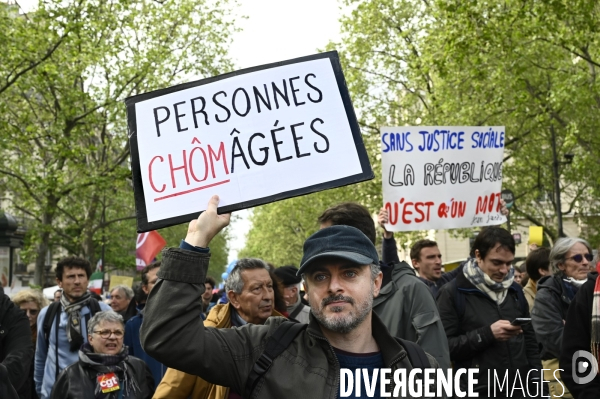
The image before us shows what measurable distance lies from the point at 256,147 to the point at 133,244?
53.8 meters

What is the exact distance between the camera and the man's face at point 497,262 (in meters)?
6.42

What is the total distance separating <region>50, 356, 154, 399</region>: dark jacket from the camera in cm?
673

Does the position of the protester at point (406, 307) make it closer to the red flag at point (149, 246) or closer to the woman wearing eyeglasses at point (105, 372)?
the woman wearing eyeglasses at point (105, 372)

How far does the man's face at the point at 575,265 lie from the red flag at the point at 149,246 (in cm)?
1874

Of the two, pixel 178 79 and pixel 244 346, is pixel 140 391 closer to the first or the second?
Result: pixel 244 346

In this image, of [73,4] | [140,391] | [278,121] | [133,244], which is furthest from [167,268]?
[133,244]

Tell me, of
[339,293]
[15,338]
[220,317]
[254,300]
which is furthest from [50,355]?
[339,293]

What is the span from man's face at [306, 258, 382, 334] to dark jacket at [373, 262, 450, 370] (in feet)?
6.51

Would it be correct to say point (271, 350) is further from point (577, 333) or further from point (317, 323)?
point (577, 333)

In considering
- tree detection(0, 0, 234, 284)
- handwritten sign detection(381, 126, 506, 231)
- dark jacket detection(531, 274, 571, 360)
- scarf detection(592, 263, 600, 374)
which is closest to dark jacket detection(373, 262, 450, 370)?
scarf detection(592, 263, 600, 374)

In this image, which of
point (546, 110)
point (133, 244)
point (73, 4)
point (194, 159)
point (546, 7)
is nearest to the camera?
point (194, 159)

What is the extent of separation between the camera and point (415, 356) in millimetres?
3225

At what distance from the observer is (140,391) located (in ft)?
22.7

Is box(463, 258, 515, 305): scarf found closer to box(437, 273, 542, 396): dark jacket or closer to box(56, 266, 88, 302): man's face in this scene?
box(437, 273, 542, 396): dark jacket
